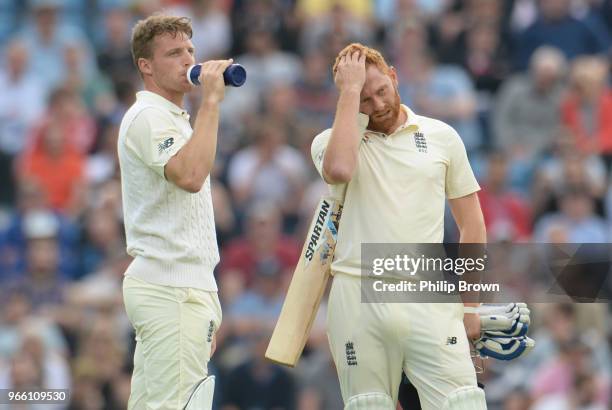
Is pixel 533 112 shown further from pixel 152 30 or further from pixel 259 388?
pixel 152 30

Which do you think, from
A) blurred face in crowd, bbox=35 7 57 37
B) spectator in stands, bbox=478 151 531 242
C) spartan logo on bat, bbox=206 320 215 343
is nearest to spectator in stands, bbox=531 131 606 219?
spectator in stands, bbox=478 151 531 242

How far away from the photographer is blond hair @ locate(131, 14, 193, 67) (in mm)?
7598

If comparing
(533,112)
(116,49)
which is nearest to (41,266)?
(116,49)

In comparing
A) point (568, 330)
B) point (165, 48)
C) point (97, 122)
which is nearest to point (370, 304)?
point (165, 48)

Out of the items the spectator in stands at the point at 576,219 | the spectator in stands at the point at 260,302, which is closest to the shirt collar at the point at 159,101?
the spectator in stands at the point at 260,302

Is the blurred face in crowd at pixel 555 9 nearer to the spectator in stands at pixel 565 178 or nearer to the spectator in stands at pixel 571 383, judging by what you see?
the spectator in stands at pixel 565 178

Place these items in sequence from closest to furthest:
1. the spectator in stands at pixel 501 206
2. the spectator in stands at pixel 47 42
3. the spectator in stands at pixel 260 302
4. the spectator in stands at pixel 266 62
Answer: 1. the spectator in stands at pixel 260 302
2. the spectator in stands at pixel 501 206
3. the spectator in stands at pixel 266 62
4. the spectator in stands at pixel 47 42

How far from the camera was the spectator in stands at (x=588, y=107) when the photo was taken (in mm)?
15172

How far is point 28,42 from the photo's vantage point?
1645 cm

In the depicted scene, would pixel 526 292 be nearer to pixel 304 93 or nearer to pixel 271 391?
pixel 271 391

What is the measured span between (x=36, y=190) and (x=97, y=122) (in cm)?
141

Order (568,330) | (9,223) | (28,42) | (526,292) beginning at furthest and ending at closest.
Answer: (28,42), (9,223), (568,330), (526,292)

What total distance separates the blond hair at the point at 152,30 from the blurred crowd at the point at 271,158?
496 centimetres

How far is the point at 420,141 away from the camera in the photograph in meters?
7.57
